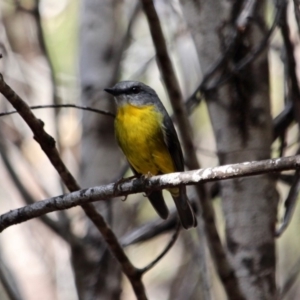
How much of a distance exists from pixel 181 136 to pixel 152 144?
64cm

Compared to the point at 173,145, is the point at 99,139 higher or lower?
higher

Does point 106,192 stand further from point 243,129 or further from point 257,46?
point 257,46

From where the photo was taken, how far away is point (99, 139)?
16.0 ft

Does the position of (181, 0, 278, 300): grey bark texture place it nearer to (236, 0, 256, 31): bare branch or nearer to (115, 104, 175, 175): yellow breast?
(236, 0, 256, 31): bare branch

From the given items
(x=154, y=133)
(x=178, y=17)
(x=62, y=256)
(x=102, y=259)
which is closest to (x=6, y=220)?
(x=154, y=133)

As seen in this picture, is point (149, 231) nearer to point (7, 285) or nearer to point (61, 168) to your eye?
point (7, 285)

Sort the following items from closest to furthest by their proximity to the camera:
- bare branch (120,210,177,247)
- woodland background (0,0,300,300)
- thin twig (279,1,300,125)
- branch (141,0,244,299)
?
branch (141,0,244,299) → thin twig (279,1,300,125) → woodland background (0,0,300,300) → bare branch (120,210,177,247)

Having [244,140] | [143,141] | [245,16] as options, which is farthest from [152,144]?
[245,16]

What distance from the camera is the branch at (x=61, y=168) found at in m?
2.78

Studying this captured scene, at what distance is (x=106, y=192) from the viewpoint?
2.82 meters

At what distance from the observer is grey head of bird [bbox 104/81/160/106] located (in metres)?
4.16

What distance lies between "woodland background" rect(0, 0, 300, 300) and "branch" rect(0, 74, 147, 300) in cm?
40

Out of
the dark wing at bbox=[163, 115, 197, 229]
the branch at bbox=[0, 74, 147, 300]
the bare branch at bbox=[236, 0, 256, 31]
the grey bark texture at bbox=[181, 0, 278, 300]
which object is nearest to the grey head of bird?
the dark wing at bbox=[163, 115, 197, 229]

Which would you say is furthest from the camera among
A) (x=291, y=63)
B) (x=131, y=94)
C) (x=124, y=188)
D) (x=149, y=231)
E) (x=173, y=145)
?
(x=149, y=231)
